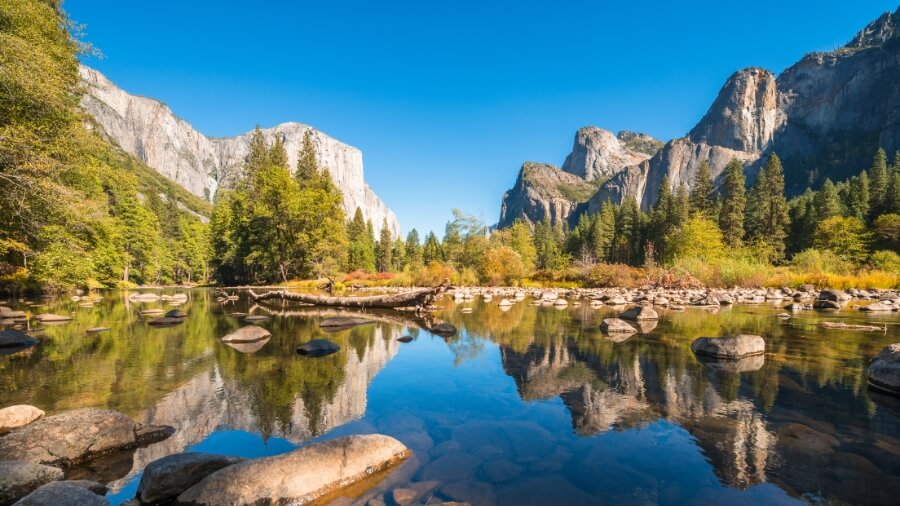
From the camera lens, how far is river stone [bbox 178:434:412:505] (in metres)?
3.43

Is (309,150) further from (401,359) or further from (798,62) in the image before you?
(798,62)

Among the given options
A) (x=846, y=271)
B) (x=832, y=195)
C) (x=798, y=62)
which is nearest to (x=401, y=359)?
(x=846, y=271)

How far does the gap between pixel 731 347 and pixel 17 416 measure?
12992 mm

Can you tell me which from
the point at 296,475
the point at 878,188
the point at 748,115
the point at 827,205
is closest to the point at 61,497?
the point at 296,475

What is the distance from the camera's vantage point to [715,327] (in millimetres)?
13562

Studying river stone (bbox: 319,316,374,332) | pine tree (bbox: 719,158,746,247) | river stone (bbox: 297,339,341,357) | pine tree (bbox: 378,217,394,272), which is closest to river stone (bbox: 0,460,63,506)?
river stone (bbox: 297,339,341,357)

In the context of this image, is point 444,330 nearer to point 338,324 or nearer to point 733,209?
point 338,324

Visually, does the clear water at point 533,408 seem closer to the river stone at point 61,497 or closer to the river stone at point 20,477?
the river stone at point 20,477

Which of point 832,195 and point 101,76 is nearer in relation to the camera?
point 832,195

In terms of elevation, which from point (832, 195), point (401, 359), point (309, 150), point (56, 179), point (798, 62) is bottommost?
point (401, 359)

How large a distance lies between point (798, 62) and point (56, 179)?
266333mm

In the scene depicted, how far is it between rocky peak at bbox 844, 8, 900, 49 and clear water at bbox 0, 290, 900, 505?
263 metres

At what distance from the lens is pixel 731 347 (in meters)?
9.14

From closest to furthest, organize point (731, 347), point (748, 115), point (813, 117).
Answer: point (731, 347), point (813, 117), point (748, 115)
